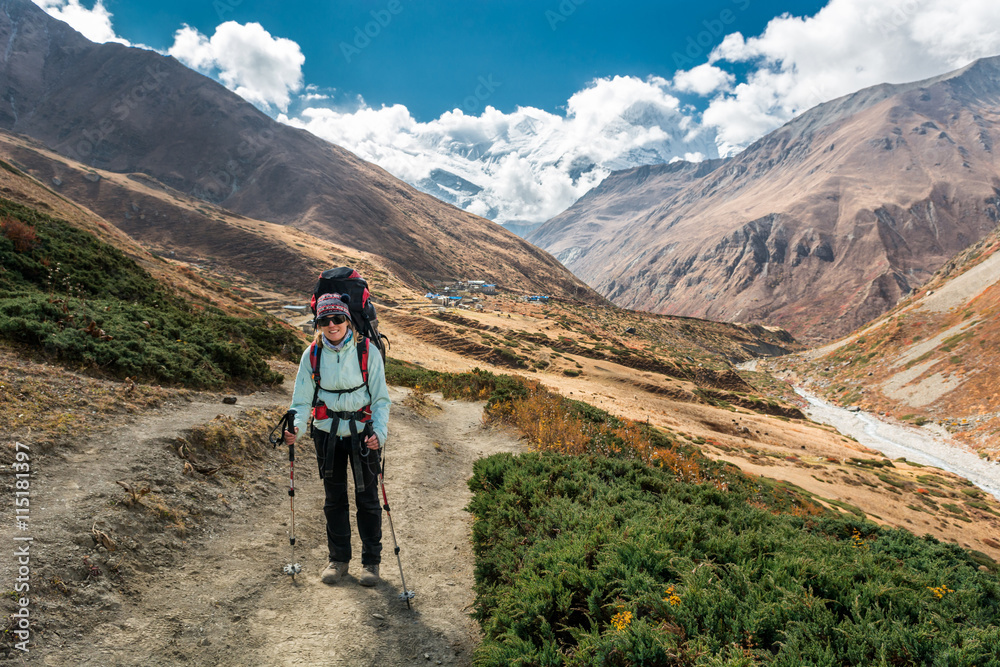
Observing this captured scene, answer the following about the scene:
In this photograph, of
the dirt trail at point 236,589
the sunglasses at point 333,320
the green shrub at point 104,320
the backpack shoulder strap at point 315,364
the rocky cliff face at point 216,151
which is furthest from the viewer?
the rocky cliff face at point 216,151

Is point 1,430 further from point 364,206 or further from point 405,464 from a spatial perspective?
point 364,206

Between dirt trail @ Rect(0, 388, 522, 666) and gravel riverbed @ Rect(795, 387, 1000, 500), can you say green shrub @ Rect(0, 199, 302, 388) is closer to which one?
dirt trail @ Rect(0, 388, 522, 666)

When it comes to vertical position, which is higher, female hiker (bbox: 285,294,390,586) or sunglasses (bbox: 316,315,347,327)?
sunglasses (bbox: 316,315,347,327)

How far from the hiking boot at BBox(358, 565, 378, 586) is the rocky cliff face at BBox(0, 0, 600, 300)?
101m

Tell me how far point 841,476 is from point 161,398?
2607 cm

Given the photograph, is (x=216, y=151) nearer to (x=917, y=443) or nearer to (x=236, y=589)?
(x=236, y=589)

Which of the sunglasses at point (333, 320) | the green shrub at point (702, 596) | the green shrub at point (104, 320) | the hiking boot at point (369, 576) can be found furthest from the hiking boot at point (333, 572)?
the green shrub at point (104, 320)

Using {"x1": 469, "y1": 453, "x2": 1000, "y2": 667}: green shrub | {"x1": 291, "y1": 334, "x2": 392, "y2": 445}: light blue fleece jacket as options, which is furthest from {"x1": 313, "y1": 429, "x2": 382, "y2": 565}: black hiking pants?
{"x1": 469, "y1": 453, "x2": 1000, "y2": 667}: green shrub

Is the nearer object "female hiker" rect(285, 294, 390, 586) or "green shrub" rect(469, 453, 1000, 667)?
"green shrub" rect(469, 453, 1000, 667)

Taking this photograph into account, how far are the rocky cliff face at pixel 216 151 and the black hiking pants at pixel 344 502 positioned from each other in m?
101

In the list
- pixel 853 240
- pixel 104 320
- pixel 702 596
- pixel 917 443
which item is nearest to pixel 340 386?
pixel 702 596

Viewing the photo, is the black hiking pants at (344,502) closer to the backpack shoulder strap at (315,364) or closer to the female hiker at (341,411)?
the female hiker at (341,411)

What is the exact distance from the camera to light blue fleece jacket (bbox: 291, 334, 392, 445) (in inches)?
191

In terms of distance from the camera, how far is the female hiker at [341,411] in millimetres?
4828
